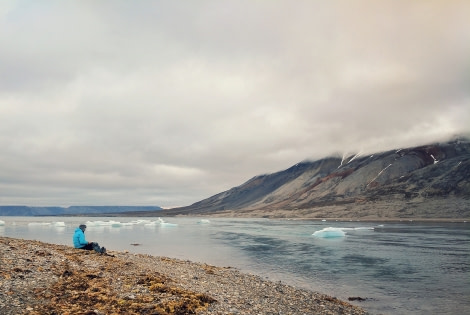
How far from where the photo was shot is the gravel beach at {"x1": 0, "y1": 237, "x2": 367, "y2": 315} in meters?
13.7

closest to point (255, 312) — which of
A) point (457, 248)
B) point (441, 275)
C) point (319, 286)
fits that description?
point (319, 286)

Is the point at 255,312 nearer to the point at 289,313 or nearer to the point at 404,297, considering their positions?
the point at 289,313

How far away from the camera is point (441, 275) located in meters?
31.0

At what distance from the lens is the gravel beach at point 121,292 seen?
13.7 meters

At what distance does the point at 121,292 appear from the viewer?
16.2 m

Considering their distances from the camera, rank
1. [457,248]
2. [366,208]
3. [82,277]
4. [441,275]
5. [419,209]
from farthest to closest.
→ 1. [366,208]
2. [419,209]
3. [457,248]
4. [441,275]
5. [82,277]

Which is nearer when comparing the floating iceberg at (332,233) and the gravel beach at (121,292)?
the gravel beach at (121,292)

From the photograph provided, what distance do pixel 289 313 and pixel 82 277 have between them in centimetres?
1029

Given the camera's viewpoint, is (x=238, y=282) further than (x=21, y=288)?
Yes

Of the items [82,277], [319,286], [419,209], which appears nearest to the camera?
[82,277]

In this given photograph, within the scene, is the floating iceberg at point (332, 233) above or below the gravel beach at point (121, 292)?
below

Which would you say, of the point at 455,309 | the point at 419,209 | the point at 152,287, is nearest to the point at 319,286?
the point at 455,309

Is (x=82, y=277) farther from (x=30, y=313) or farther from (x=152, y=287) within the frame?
(x=30, y=313)

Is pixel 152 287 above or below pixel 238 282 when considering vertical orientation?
above
